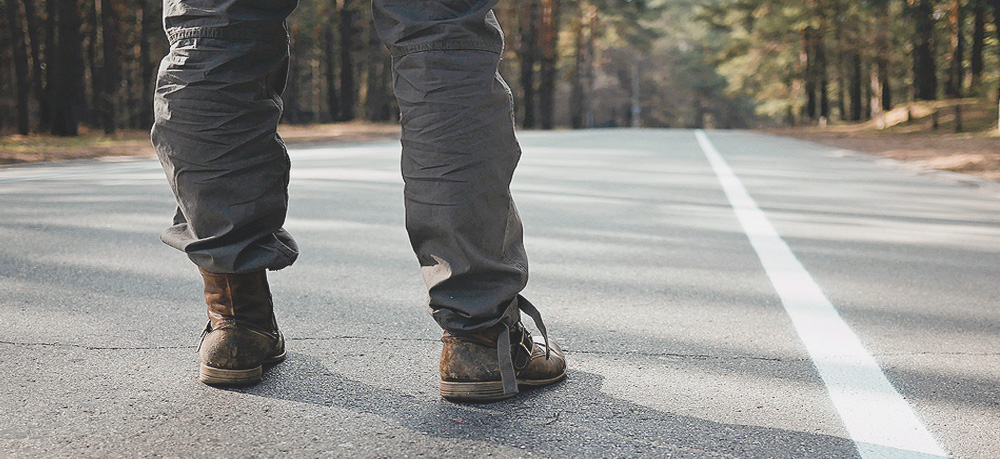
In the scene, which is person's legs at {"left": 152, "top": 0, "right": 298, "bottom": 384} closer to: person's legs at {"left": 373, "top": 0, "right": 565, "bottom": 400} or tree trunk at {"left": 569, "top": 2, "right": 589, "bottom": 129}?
person's legs at {"left": 373, "top": 0, "right": 565, "bottom": 400}

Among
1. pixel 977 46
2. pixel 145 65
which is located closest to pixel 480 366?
pixel 145 65

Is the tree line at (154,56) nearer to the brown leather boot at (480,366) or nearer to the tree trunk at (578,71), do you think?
the tree trunk at (578,71)

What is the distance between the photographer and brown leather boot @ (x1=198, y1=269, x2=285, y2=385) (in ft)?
7.59

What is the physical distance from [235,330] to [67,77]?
21.8 meters

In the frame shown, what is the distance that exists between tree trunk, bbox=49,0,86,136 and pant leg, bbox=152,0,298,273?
2112 centimetres

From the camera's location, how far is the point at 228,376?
231 centimetres

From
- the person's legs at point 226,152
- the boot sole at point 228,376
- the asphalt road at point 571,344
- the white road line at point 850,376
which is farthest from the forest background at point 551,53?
the boot sole at point 228,376

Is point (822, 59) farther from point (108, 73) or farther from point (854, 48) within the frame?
Answer: point (108, 73)

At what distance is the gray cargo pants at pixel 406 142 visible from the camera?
2.12m

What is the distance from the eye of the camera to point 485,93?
2.15 meters

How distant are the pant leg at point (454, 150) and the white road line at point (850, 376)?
0.85 metres

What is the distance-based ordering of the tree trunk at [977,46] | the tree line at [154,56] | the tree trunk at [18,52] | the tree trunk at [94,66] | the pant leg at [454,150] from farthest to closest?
the tree trunk at [977,46], the tree trunk at [94,66], the tree trunk at [18,52], the tree line at [154,56], the pant leg at [454,150]

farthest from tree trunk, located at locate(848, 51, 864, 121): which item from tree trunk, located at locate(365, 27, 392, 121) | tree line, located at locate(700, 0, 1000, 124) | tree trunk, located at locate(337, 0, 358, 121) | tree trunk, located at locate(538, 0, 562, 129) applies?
tree trunk, located at locate(337, 0, 358, 121)

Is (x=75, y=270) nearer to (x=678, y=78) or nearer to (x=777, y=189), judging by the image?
(x=777, y=189)
